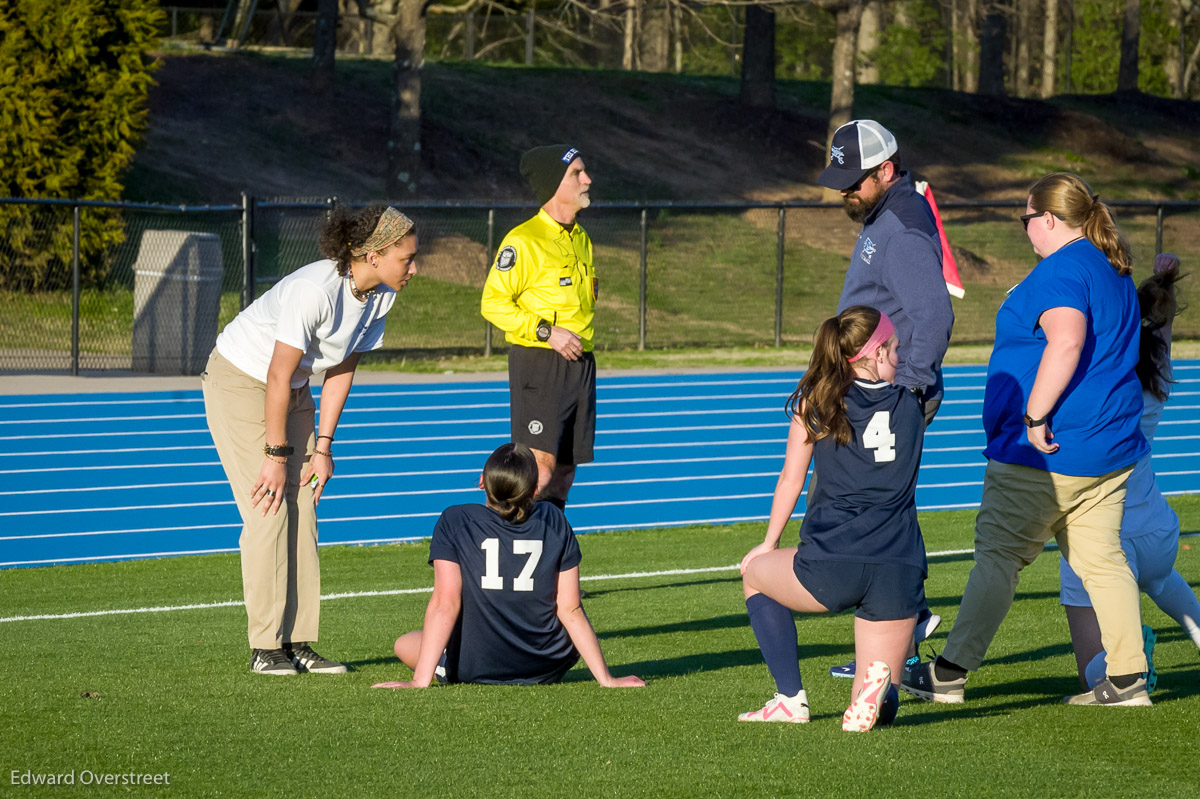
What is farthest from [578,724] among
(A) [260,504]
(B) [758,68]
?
(B) [758,68]

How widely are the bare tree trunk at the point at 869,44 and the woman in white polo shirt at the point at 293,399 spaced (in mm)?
43042

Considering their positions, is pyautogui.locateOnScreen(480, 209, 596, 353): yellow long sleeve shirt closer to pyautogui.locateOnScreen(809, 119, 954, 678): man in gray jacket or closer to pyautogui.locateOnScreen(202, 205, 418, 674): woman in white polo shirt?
pyautogui.locateOnScreen(202, 205, 418, 674): woman in white polo shirt

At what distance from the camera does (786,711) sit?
458 cm

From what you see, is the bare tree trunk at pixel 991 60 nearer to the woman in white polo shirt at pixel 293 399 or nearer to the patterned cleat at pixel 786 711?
the woman in white polo shirt at pixel 293 399

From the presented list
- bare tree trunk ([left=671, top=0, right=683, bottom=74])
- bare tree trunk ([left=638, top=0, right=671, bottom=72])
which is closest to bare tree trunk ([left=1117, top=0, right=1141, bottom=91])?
bare tree trunk ([left=671, top=0, right=683, bottom=74])

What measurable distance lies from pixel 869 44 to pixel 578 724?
49.1 metres

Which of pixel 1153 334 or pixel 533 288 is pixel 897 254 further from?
pixel 533 288

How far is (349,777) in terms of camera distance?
13.0 feet

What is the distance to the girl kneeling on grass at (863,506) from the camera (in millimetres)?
4438

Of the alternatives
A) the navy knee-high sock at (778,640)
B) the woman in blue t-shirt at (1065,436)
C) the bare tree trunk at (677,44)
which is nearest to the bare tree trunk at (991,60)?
the bare tree trunk at (677,44)

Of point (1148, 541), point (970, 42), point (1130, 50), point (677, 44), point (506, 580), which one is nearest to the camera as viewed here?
point (506, 580)

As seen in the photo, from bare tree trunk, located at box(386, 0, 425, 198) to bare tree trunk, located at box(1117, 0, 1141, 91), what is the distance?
908 inches

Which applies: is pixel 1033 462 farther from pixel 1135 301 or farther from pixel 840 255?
pixel 840 255

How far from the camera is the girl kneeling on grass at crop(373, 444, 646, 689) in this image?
16.3ft
